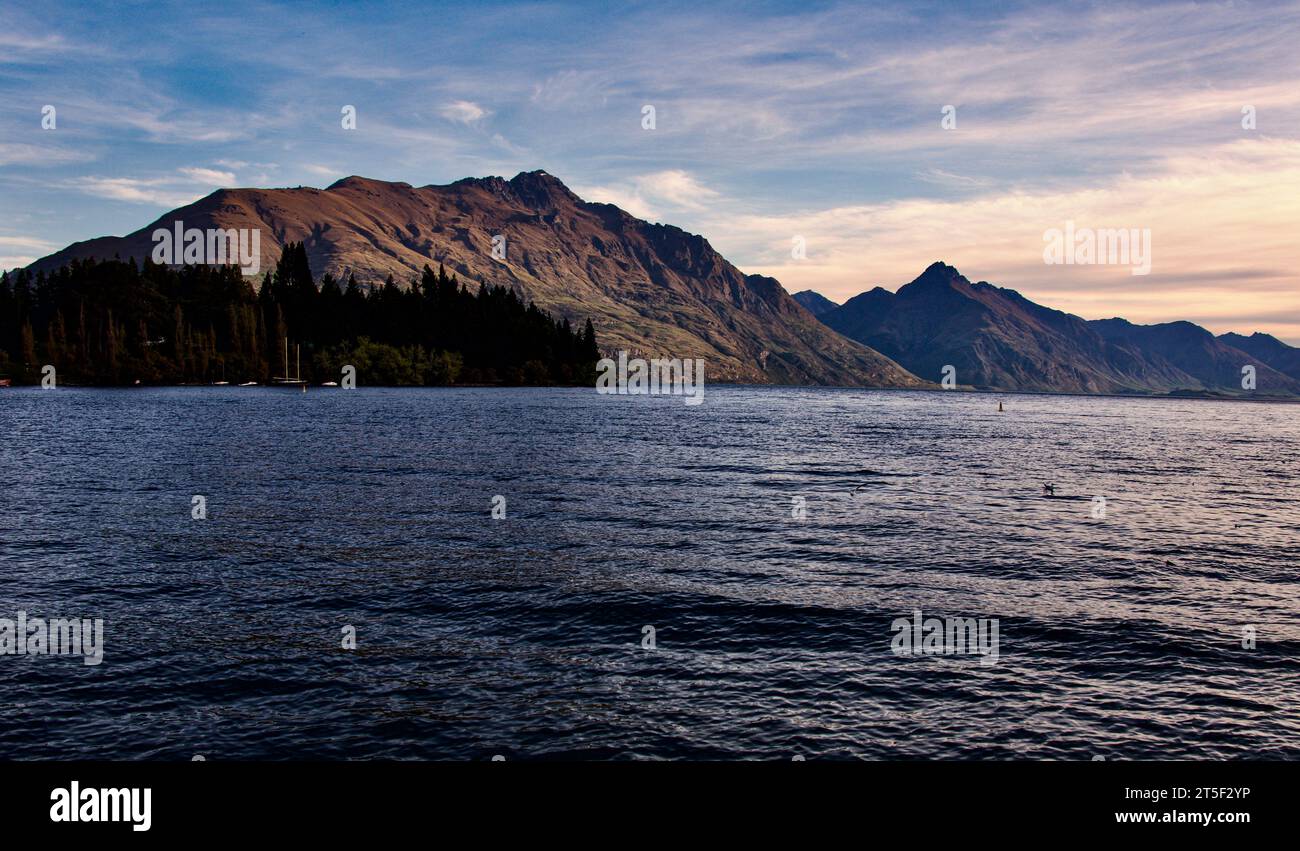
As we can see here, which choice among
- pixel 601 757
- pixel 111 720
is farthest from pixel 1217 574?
pixel 111 720

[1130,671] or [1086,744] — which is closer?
[1086,744]

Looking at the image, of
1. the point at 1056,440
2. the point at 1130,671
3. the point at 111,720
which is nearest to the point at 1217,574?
the point at 1130,671

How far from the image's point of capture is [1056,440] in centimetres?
13175

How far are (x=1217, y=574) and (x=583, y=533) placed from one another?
99.8 feet

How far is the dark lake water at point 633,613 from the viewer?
1911 centimetres

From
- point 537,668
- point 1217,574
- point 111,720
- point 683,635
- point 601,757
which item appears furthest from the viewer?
point 1217,574

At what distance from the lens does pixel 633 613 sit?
94.5 feet

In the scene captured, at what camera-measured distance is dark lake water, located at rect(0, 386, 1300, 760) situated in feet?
62.7
